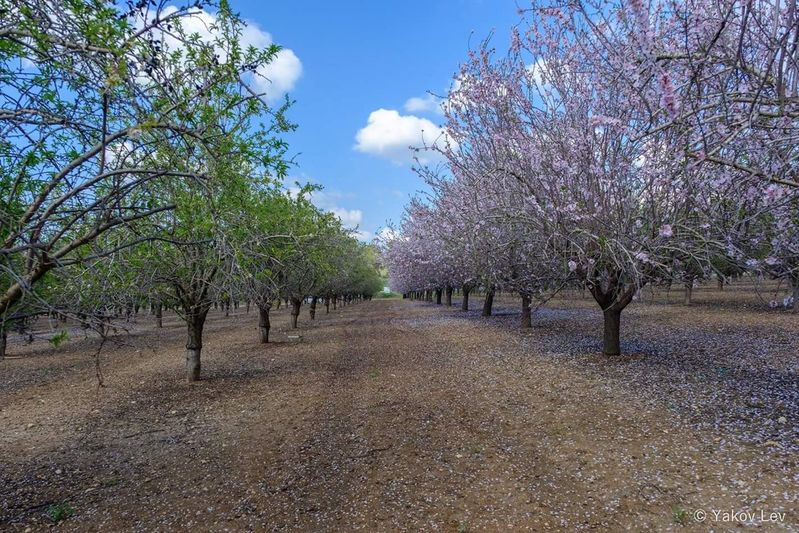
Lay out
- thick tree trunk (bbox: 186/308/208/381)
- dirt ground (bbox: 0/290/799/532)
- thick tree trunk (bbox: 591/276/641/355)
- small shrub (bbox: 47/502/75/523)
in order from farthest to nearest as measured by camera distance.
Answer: thick tree trunk (bbox: 186/308/208/381)
thick tree trunk (bbox: 591/276/641/355)
small shrub (bbox: 47/502/75/523)
dirt ground (bbox: 0/290/799/532)

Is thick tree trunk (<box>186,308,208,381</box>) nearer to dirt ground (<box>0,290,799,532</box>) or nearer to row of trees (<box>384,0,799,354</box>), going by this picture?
dirt ground (<box>0,290,799,532</box>)

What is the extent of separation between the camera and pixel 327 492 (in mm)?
6355

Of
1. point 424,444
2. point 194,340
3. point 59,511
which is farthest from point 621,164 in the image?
point 194,340

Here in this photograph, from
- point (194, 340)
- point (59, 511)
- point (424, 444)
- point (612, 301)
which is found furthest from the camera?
point (194, 340)

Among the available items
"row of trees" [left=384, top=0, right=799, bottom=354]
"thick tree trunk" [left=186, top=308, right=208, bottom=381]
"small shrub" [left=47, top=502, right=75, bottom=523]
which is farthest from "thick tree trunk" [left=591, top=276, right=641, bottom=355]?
"small shrub" [left=47, top=502, right=75, bottom=523]

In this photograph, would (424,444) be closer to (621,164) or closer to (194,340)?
(621,164)

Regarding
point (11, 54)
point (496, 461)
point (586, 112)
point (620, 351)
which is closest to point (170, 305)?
point (11, 54)

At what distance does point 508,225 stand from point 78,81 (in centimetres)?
979

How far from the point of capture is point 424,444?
7.94 metres

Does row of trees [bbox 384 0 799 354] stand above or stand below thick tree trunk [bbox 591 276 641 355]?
above

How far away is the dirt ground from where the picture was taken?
564 centimetres

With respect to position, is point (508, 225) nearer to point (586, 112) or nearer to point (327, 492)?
point (586, 112)

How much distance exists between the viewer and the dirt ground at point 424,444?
564cm

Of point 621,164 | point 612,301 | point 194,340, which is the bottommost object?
point 194,340
